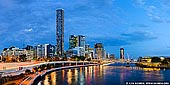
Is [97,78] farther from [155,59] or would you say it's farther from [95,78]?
[155,59]

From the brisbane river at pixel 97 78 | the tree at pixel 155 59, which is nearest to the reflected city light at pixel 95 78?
the brisbane river at pixel 97 78

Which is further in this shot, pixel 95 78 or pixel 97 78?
pixel 97 78

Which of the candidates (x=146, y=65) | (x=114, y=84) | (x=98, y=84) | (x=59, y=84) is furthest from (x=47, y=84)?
(x=146, y=65)

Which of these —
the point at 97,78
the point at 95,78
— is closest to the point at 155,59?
the point at 97,78

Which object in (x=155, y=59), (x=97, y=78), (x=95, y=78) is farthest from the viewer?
(x=155, y=59)

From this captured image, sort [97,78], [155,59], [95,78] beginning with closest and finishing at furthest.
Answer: [95,78] → [97,78] → [155,59]

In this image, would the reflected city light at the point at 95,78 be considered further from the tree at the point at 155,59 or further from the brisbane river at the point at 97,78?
the tree at the point at 155,59

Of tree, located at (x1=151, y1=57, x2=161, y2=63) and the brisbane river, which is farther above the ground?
tree, located at (x1=151, y1=57, x2=161, y2=63)

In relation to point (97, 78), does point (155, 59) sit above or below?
above

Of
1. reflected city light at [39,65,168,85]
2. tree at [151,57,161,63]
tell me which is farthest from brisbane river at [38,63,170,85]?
tree at [151,57,161,63]

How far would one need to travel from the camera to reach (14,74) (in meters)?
55.2

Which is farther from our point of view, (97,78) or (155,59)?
(155,59)

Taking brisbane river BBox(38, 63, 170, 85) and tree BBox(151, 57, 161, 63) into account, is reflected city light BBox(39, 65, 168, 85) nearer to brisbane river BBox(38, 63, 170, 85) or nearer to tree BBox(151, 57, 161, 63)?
brisbane river BBox(38, 63, 170, 85)

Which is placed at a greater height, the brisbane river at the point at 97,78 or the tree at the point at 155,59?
the tree at the point at 155,59
